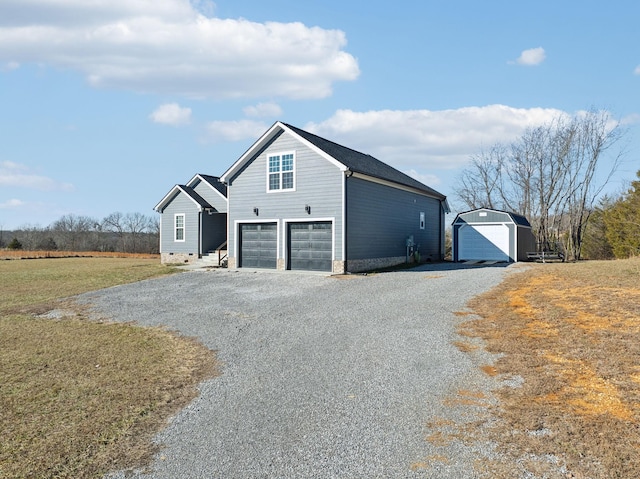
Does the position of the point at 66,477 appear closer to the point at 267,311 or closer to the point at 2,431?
the point at 2,431

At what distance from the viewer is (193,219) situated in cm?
2803

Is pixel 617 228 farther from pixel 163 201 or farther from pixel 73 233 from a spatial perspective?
pixel 73 233

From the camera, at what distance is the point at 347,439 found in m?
4.59

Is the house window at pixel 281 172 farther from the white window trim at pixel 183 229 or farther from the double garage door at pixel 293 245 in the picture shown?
the white window trim at pixel 183 229

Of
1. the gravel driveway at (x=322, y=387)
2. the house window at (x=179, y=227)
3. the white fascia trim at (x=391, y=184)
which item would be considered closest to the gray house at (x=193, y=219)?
the house window at (x=179, y=227)

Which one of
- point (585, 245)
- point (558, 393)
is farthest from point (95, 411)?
point (585, 245)

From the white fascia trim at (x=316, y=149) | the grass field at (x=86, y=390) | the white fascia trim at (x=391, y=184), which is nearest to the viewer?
the grass field at (x=86, y=390)

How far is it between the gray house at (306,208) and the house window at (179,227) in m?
7.73

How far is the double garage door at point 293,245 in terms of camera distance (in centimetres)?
1955

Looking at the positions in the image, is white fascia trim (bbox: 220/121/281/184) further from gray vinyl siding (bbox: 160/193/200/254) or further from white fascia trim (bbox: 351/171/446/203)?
gray vinyl siding (bbox: 160/193/200/254)

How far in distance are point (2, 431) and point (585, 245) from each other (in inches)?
1660

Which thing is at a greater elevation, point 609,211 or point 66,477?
point 609,211

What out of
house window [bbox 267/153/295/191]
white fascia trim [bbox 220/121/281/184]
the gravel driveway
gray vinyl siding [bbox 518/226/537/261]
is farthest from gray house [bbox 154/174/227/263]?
gray vinyl siding [bbox 518/226/537/261]

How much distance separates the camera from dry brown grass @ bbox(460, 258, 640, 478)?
4.07 meters
